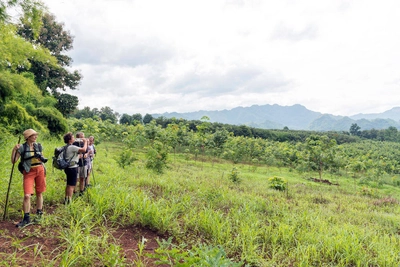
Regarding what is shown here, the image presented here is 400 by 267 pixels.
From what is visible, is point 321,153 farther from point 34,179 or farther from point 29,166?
point 29,166

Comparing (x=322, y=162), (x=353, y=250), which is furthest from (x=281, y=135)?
(x=353, y=250)

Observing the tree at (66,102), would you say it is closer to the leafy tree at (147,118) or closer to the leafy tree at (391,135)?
the leafy tree at (147,118)

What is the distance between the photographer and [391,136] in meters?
63.5

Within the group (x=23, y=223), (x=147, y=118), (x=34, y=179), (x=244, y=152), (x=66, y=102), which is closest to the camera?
(x=23, y=223)

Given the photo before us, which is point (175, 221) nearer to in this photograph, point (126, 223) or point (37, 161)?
point (126, 223)

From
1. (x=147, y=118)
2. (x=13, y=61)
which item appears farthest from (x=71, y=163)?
(x=147, y=118)

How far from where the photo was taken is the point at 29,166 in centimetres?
369

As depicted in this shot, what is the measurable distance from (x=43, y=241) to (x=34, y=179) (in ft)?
3.43

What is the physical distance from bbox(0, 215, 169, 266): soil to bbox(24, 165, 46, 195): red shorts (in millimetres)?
537

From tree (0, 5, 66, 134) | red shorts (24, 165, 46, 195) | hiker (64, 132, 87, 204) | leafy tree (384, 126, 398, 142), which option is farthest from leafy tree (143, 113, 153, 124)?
leafy tree (384, 126, 398, 142)

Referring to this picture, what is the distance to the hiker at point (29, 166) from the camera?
3625 mm

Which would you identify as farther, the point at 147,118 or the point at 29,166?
the point at 147,118

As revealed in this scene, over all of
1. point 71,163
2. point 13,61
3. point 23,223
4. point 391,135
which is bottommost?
point 391,135

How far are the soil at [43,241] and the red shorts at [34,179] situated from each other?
54 centimetres
